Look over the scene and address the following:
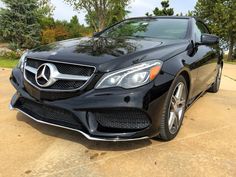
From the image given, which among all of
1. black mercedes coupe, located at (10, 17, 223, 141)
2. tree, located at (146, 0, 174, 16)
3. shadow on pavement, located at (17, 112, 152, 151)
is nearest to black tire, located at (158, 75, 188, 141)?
black mercedes coupe, located at (10, 17, 223, 141)

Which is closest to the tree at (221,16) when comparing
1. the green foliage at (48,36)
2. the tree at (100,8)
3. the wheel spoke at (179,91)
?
the tree at (100,8)

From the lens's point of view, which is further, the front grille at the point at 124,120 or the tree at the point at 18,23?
the tree at the point at 18,23

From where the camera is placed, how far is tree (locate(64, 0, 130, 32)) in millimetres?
22312

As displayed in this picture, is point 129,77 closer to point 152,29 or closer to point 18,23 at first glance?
point 152,29

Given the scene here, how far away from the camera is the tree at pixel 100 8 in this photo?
22.3 meters

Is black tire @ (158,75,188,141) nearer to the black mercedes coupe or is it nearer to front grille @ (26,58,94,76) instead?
the black mercedes coupe

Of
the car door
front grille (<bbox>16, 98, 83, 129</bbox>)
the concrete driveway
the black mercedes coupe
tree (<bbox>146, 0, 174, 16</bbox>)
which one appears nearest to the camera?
the concrete driveway

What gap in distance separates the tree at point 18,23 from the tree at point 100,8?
6048 mm

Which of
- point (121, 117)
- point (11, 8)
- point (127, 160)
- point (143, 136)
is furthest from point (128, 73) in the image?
point (11, 8)

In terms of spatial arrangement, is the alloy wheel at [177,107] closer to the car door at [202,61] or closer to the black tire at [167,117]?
the black tire at [167,117]

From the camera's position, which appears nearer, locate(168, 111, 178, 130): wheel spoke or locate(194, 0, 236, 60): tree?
locate(168, 111, 178, 130): wheel spoke

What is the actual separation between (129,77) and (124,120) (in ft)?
1.28

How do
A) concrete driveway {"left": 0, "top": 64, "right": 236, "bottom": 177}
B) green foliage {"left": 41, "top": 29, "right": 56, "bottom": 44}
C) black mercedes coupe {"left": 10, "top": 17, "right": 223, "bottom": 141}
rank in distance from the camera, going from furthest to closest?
green foliage {"left": 41, "top": 29, "right": 56, "bottom": 44} → black mercedes coupe {"left": 10, "top": 17, "right": 223, "bottom": 141} → concrete driveway {"left": 0, "top": 64, "right": 236, "bottom": 177}

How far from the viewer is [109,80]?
9.34 ft
